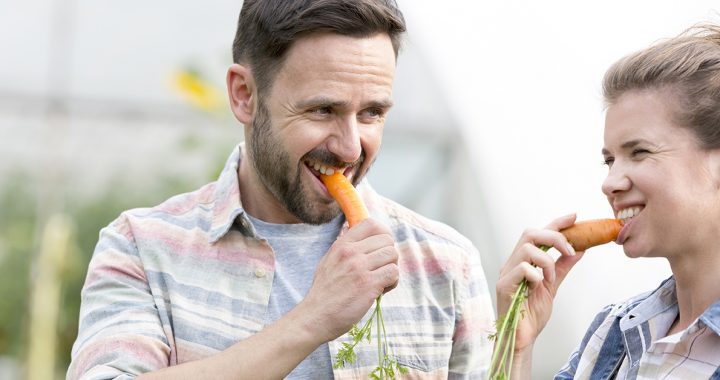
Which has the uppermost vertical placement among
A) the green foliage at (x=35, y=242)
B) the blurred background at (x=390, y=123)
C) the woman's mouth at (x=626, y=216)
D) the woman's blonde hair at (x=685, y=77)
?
the woman's blonde hair at (x=685, y=77)

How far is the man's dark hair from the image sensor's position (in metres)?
3.27

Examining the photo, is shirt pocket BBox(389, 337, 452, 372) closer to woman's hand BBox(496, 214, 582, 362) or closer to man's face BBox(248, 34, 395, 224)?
woman's hand BBox(496, 214, 582, 362)

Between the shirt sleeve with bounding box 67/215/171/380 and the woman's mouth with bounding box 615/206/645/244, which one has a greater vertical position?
the woman's mouth with bounding box 615/206/645/244

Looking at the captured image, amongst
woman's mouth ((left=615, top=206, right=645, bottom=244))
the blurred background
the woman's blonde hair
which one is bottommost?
the blurred background

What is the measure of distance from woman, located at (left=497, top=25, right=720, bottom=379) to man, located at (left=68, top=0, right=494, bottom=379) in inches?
15.9

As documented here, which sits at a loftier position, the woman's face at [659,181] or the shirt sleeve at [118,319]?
the woman's face at [659,181]

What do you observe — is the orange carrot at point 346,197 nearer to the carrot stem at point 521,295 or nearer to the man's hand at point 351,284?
the man's hand at point 351,284

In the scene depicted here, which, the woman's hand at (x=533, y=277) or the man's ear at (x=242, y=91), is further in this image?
the man's ear at (x=242, y=91)

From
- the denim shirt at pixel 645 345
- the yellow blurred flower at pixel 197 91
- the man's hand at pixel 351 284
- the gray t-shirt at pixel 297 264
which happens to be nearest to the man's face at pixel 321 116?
the gray t-shirt at pixel 297 264

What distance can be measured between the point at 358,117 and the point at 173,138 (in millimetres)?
4444

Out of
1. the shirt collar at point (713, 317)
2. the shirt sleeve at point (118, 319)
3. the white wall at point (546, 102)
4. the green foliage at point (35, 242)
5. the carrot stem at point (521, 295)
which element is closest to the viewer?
the shirt collar at point (713, 317)

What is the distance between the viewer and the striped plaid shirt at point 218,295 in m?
3.25

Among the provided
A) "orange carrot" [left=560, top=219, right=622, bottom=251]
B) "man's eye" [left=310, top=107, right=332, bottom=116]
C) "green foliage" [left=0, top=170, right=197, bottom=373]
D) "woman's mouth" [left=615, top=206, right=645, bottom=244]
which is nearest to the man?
"man's eye" [left=310, top=107, right=332, bottom=116]

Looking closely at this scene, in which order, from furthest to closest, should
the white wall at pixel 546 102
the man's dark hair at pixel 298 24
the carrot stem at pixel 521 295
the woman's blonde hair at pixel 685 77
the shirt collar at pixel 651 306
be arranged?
the white wall at pixel 546 102 → the man's dark hair at pixel 298 24 → the shirt collar at pixel 651 306 → the carrot stem at pixel 521 295 → the woman's blonde hair at pixel 685 77
